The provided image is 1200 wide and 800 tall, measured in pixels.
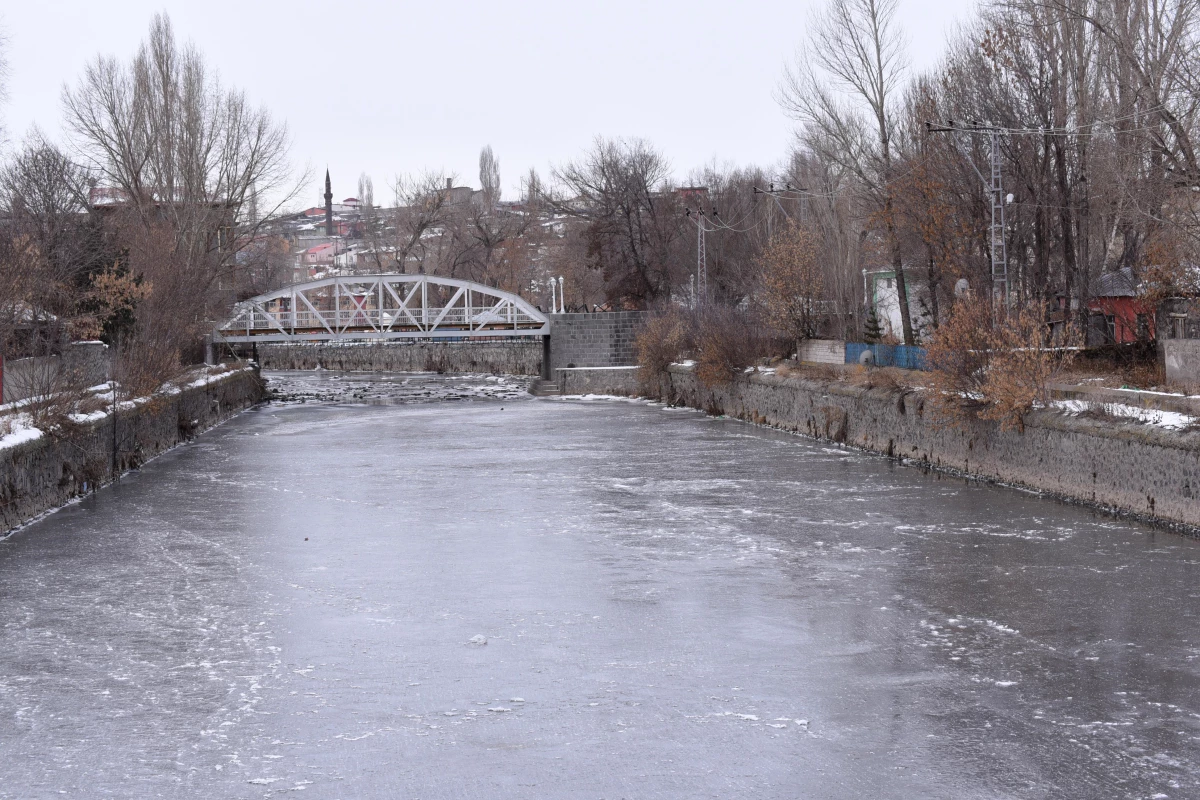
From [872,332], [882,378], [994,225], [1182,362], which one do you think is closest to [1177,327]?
[994,225]

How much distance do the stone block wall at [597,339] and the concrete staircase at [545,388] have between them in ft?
3.03

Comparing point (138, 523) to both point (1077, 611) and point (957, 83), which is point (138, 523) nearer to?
point (1077, 611)

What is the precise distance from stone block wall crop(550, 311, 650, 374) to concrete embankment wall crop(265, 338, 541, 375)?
9.63 m

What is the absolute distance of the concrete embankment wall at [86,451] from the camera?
1914 centimetres

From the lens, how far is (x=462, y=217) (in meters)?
90.4

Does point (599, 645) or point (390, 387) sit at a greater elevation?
point (390, 387)

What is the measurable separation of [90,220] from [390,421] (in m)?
10.2

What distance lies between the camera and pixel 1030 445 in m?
21.5

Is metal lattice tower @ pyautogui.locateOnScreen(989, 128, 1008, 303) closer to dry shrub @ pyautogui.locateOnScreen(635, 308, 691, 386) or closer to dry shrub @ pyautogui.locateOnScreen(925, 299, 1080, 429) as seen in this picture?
dry shrub @ pyautogui.locateOnScreen(925, 299, 1080, 429)

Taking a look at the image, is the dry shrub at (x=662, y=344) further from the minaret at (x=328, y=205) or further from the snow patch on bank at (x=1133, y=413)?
the minaret at (x=328, y=205)

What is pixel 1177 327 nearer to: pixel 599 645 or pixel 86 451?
pixel 599 645

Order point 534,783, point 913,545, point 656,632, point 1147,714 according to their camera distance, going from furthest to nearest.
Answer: point 913,545, point 656,632, point 1147,714, point 534,783

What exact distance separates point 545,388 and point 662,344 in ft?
36.0

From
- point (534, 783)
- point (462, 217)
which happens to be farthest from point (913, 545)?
point (462, 217)
